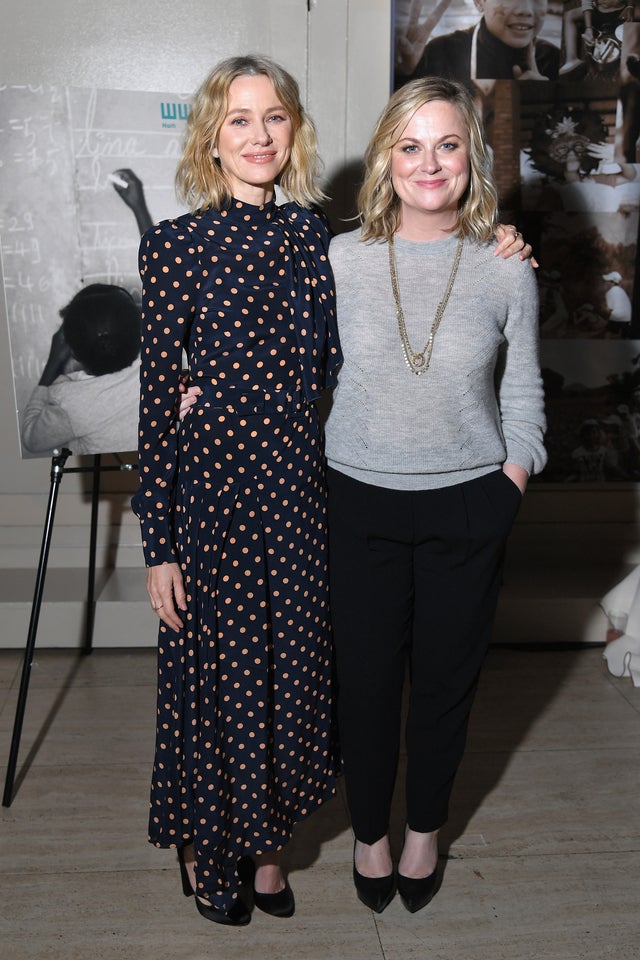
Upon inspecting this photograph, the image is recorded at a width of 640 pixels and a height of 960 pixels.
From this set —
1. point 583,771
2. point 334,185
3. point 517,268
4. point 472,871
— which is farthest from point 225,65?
point 583,771

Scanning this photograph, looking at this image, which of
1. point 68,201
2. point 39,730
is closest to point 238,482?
point 68,201

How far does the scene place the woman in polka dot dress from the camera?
1.75 metres

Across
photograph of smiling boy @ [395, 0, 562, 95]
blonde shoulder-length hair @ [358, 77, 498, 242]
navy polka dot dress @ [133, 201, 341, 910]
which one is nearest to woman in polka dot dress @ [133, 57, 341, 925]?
navy polka dot dress @ [133, 201, 341, 910]

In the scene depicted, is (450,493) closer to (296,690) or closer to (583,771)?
(296,690)

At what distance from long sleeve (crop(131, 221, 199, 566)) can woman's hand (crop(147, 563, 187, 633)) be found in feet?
0.08

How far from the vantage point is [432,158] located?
1.74m

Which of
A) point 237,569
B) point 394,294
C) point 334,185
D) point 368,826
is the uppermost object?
point 334,185

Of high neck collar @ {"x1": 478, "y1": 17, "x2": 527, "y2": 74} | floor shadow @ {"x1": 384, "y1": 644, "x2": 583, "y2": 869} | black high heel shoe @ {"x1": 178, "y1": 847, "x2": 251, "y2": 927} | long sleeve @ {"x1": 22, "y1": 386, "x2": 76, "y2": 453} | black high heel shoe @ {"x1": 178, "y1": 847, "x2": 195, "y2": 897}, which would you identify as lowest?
floor shadow @ {"x1": 384, "y1": 644, "x2": 583, "y2": 869}

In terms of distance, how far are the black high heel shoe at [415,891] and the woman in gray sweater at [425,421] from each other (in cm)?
26

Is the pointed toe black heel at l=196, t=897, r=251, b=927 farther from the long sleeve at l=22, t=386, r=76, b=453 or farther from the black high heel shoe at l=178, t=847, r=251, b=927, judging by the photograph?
the long sleeve at l=22, t=386, r=76, b=453

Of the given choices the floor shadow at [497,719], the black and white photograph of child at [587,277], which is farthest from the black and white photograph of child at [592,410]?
the floor shadow at [497,719]

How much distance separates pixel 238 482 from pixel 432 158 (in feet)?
2.21

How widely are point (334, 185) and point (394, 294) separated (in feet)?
4.70

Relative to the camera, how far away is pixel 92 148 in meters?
2.56
